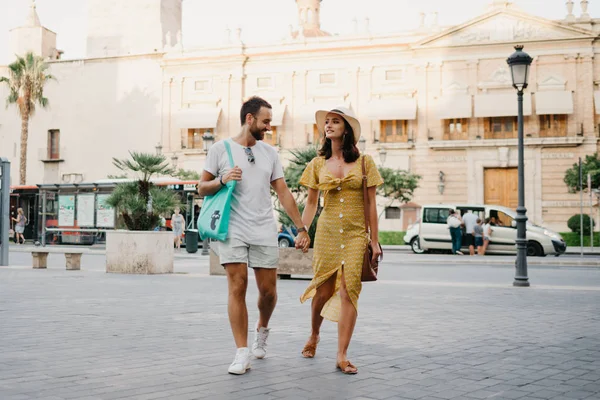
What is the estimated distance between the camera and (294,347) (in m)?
5.59

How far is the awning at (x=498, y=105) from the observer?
131ft

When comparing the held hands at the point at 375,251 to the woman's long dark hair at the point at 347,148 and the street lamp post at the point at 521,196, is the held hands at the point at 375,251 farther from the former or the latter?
the street lamp post at the point at 521,196

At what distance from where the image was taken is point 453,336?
20.5ft

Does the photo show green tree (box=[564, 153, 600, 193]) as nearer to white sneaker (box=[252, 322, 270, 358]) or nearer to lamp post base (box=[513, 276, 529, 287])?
lamp post base (box=[513, 276, 529, 287])

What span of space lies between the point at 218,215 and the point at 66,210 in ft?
91.9

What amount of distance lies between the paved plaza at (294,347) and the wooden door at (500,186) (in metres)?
31.6

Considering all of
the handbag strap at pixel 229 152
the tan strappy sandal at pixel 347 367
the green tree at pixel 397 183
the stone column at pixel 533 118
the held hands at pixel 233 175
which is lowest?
the tan strappy sandal at pixel 347 367

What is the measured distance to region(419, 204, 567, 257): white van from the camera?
76.4ft

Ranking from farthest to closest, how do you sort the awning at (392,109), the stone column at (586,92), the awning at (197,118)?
the awning at (197,118), the awning at (392,109), the stone column at (586,92)

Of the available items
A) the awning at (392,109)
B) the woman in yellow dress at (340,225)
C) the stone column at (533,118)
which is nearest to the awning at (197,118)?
the awning at (392,109)

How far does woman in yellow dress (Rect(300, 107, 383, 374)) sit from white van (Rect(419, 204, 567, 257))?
18261 millimetres

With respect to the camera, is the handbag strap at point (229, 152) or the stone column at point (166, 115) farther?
the stone column at point (166, 115)

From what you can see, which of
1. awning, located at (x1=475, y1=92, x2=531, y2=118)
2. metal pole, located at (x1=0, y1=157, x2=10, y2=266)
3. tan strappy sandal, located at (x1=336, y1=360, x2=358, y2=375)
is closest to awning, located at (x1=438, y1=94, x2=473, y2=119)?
awning, located at (x1=475, y1=92, x2=531, y2=118)

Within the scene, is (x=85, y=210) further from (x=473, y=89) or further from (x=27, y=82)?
(x=473, y=89)
